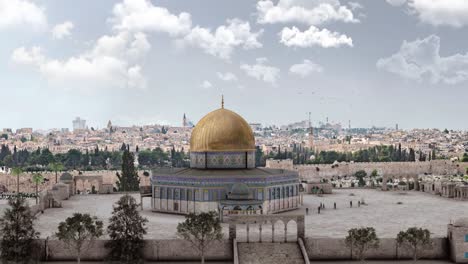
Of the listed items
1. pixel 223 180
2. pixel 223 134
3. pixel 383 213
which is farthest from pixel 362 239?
pixel 223 134

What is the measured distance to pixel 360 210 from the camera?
42.1 metres

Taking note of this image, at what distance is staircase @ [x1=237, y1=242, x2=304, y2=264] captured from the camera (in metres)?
27.0

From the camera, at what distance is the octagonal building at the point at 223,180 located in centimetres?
3831

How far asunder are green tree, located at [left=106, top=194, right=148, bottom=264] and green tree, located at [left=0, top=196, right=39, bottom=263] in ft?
10.5

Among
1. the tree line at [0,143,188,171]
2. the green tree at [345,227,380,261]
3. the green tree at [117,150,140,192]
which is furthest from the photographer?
the tree line at [0,143,188,171]

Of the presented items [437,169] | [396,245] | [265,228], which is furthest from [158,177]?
[437,169]

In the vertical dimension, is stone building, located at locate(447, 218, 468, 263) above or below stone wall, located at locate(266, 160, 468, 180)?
below

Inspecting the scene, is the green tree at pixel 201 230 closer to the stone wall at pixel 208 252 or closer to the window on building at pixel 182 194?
the stone wall at pixel 208 252

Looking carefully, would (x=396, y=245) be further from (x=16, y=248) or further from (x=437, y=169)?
(x=437, y=169)

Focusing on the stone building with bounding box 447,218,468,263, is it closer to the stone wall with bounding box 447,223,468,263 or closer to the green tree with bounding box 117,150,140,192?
the stone wall with bounding box 447,223,468,263

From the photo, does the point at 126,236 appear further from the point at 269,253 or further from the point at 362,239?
the point at 362,239

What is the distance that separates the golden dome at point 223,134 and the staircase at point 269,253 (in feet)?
46.3

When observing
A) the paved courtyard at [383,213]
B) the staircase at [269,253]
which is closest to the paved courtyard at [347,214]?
the paved courtyard at [383,213]

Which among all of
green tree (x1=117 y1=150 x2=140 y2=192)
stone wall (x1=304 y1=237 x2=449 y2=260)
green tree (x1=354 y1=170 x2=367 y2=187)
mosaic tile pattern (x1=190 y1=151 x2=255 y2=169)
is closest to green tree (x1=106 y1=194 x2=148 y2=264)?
stone wall (x1=304 y1=237 x2=449 y2=260)
